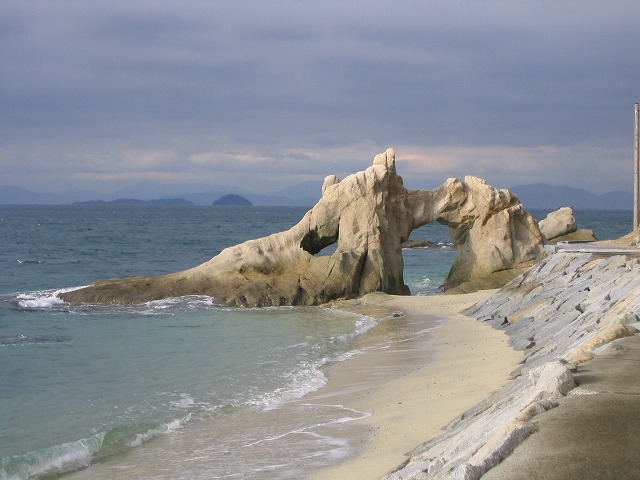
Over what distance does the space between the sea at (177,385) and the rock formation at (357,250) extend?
2.79ft

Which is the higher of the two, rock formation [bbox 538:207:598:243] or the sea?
rock formation [bbox 538:207:598:243]

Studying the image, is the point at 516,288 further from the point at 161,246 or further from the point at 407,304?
the point at 161,246

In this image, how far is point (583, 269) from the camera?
1808cm

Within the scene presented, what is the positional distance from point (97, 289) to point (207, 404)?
1398 cm

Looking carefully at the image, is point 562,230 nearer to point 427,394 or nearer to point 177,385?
point 177,385

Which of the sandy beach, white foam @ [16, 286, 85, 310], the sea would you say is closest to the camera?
the sandy beach

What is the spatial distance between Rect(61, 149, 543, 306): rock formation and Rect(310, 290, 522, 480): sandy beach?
6.58 meters

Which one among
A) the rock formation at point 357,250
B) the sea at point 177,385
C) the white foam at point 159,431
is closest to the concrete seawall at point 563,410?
the sea at point 177,385

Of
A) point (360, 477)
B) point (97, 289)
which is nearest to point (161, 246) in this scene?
point (97, 289)

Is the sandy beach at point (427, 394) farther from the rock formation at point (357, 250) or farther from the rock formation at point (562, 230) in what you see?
the rock formation at point (562, 230)

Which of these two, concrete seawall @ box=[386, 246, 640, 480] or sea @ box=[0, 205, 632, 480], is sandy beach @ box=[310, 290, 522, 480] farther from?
concrete seawall @ box=[386, 246, 640, 480]

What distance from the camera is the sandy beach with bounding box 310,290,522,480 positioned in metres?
8.19

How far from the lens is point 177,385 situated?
12797mm

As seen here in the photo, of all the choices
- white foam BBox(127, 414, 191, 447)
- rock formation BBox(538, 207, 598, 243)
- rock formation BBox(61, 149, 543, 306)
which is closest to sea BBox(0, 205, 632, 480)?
white foam BBox(127, 414, 191, 447)
